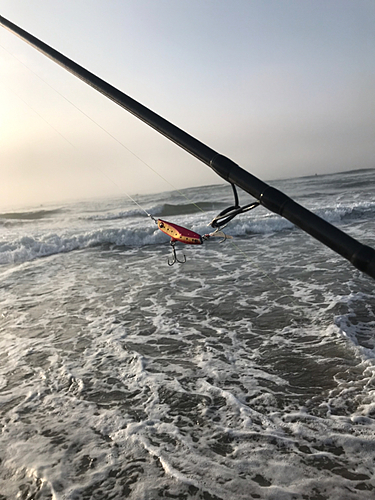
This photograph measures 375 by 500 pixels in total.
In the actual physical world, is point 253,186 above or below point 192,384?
above

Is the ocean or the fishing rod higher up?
the fishing rod

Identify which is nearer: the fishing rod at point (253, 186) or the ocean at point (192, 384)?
the fishing rod at point (253, 186)

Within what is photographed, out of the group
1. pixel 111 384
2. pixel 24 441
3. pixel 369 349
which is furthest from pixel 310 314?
pixel 24 441

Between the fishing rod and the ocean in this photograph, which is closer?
the fishing rod

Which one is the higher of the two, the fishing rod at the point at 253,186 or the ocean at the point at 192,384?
the fishing rod at the point at 253,186

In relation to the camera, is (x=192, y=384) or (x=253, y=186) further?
(x=192, y=384)
